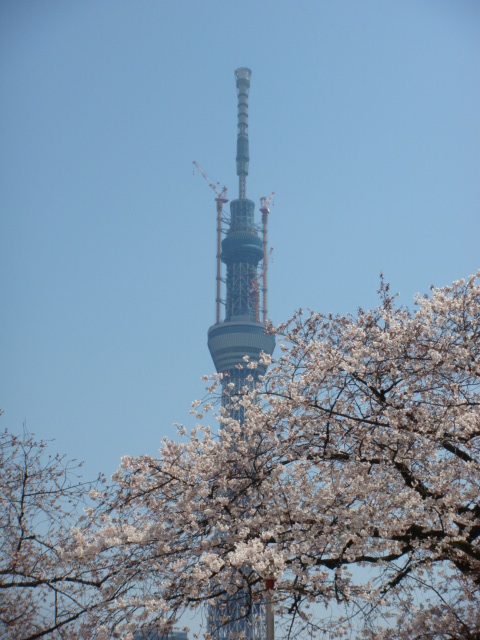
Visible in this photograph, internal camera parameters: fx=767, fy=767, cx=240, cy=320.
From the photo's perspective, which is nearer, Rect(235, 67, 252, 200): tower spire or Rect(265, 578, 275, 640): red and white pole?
Rect(265, 578, 275, 640): red and white pole

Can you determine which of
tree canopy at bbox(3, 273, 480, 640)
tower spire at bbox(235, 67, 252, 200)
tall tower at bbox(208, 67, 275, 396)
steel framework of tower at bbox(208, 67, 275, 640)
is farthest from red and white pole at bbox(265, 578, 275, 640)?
tower spire at bbox(235, 67, 252, 200)

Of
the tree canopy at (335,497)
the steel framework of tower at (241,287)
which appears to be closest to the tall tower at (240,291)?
the steel framework of tower at (241,287)

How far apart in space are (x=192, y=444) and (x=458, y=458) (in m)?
4.92

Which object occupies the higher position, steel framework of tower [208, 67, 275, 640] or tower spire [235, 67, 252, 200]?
tower spire [235, 67, 252, 200]

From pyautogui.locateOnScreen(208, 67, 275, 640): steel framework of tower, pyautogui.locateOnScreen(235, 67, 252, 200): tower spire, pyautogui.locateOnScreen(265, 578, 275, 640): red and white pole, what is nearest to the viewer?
pyautogui.locateOnScreen(265, 578, 275, 640): red and white pole

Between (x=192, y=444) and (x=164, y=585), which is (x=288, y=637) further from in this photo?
(x=192, y=444)

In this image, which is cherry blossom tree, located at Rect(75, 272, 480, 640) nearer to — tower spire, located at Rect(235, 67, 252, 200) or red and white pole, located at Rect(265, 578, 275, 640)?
red and white pole, located at Rect(265, 578, 275, 640)

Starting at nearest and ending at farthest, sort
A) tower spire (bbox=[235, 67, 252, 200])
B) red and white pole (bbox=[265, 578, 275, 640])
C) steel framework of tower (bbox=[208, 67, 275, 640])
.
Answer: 1. red and white pole (bbox=[265, 578, 275, 640])
2. steel framework of tower (bbox=[208, 67, 275, 640])
3. tower spire (bbox=[235, 67, 252, 200])

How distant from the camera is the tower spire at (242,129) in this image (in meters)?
166

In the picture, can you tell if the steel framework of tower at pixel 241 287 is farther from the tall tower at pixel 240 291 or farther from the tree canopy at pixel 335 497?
the tree canopy at pixel 335 497

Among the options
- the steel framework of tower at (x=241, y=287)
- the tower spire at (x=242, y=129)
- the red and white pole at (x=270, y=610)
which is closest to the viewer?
the red and white pole at (x=270, y=610)

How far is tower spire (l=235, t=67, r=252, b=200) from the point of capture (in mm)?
166125

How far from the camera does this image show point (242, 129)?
17000cm

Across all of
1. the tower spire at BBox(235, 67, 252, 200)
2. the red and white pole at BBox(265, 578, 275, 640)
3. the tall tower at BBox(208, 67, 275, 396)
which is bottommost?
the red and white pole at BBox(265, 578, 275, 640)
